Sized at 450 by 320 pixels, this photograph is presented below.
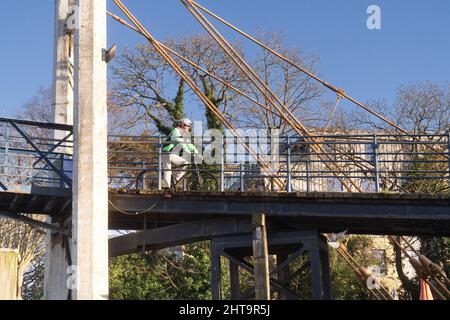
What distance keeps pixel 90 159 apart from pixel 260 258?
3.98 metres

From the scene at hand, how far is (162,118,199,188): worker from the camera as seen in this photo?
17.9m

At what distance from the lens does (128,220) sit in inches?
741

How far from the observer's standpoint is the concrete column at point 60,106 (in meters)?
18.8

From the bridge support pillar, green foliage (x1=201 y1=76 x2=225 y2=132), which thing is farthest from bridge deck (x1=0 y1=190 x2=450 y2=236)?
green foliage (x1=201 y1=76 x2=225 y2=132)

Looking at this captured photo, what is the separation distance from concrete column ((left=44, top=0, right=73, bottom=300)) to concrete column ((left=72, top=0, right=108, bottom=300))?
3.90 meters

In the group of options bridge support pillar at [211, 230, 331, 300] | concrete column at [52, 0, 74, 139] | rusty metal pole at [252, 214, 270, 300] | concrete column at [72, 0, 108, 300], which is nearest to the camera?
concrete column at [72, 0, 108, 300]

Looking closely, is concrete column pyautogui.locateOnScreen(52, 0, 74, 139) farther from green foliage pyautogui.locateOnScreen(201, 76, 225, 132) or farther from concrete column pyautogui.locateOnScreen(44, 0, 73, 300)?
green foliage pyautogui.locateOnScreen(201, 76, 225, 132)

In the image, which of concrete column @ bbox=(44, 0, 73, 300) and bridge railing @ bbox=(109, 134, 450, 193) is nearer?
bridge railing @ bbox=(109, 134, 450, 193)

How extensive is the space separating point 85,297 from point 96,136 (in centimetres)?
322

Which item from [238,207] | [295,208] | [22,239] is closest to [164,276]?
[22,239]

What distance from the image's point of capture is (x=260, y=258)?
15406 millimetres
